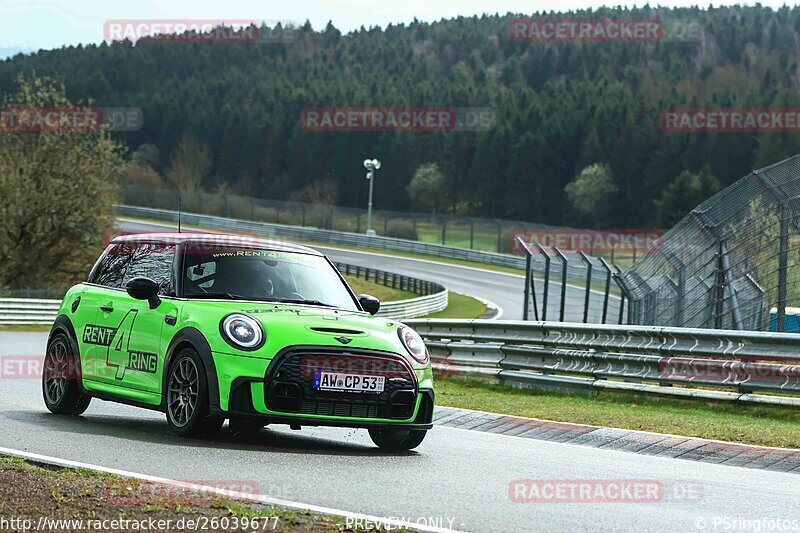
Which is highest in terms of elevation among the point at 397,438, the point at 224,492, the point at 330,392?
the point at 330,392

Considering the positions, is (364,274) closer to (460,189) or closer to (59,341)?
(59,341)

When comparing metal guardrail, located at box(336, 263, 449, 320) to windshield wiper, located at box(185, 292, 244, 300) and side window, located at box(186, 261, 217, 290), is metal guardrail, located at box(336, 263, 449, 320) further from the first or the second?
windshield wiper, located at box(185, 292, 244, 300)

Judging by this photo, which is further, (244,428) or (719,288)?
(719,288)

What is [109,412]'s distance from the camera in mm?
11531

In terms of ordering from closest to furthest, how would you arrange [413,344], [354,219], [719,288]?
[413,344] → [719,288] → [354,219]

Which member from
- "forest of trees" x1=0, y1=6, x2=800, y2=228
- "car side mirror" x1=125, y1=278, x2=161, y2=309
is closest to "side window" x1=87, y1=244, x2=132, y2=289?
"car side mirror" x1=125, y1=278, x2=161, y2=309

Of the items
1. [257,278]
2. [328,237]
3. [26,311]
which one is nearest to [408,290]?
[26,311]

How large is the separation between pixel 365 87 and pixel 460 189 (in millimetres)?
23873

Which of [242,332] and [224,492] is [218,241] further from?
[224,492]

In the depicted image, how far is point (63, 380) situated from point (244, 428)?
→ 1779mm

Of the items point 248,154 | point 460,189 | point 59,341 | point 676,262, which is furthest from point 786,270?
point 248,154

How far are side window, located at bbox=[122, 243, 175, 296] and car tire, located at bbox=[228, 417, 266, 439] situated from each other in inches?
45.7

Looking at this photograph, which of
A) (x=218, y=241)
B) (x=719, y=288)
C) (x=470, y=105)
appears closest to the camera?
(x=218, y=241)

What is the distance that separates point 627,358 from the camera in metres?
13.6
